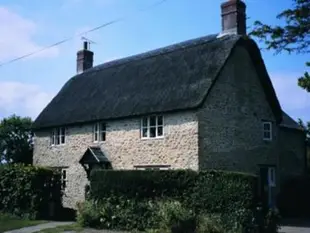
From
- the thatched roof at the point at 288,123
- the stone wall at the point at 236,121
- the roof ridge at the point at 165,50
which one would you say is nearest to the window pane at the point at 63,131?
the roof ridge at the point at 165,50

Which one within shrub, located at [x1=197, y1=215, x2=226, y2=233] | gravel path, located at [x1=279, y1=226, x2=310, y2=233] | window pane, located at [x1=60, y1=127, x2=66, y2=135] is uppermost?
window pane, located at [x1=60, y1=127, x2=66, y2=135]

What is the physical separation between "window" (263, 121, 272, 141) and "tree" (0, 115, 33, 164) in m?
22.5

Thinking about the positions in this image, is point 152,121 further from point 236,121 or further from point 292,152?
point 292,152

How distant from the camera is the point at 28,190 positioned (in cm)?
2147

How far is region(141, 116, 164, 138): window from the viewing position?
75.2 ft

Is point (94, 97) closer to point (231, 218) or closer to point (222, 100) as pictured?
point (222, 100)

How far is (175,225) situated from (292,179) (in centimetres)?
1346

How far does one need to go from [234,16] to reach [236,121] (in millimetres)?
5635

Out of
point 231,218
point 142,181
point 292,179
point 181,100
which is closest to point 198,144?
point 181,100

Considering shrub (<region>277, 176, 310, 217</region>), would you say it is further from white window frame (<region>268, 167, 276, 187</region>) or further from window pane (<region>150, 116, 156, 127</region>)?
window pane (<region>150, 116, 156, 127</region>)

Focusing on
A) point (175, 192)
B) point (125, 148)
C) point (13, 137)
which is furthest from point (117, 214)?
point (13, 137)

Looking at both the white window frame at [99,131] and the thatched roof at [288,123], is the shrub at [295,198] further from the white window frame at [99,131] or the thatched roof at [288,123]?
the white window frame at [99,131]

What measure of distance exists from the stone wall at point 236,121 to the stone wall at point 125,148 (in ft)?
2.50

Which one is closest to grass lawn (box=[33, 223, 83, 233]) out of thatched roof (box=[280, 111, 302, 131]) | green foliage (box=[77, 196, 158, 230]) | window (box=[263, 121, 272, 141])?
green foliage (box=[77, 196, 158, 230])
